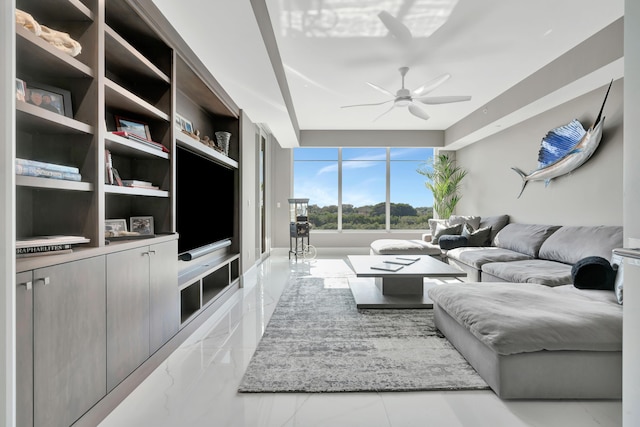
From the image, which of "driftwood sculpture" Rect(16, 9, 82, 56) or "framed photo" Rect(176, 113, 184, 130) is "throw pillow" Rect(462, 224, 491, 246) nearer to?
"framed photo" Rect(176, 113, 184, 130)

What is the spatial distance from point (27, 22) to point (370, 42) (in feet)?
9.12

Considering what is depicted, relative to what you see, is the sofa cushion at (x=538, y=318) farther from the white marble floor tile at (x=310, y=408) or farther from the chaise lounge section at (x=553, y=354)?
the white marble floor tile at (x=310, y=408)

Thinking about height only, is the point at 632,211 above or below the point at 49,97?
below

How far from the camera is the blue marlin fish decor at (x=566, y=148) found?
361cm

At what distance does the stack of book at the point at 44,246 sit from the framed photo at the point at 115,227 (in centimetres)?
56

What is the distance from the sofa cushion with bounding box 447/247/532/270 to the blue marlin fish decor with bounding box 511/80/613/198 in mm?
1178

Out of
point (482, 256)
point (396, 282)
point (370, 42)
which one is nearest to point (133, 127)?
point (370, 42)

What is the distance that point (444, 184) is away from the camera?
676cm

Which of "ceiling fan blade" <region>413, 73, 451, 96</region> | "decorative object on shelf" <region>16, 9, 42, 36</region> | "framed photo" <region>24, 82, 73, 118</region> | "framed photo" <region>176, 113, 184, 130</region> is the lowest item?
"framed photo" <region>24, 82, 73, 118</region>

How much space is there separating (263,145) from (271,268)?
262cm

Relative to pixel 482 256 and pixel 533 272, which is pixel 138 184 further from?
pixel 482 256

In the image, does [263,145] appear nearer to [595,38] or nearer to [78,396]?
[595,38]

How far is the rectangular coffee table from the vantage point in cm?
317

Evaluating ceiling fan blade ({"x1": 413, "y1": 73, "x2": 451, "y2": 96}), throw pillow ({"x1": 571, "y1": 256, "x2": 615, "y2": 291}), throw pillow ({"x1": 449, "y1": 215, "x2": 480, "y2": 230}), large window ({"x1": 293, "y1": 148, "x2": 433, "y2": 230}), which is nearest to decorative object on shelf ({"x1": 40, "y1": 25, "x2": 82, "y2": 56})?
ceiling fan blade ({"x1": 413, "y1": 73, "x2": 451, "y2": 96})
